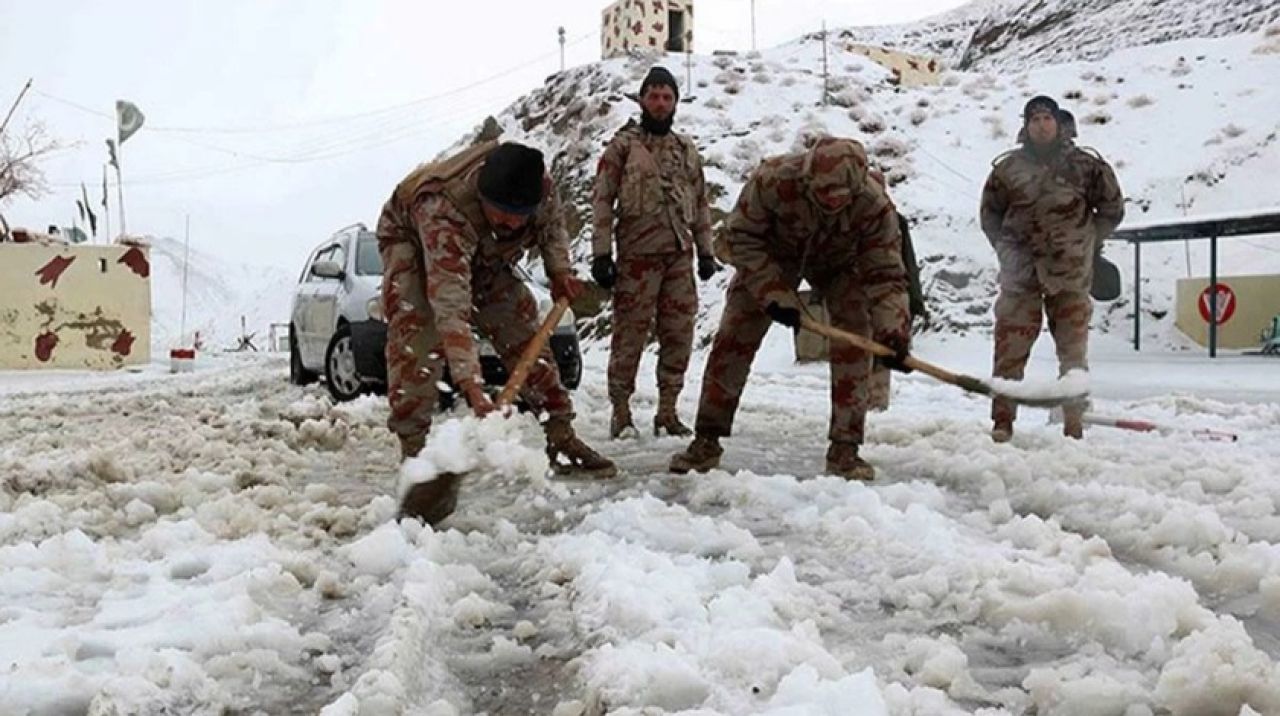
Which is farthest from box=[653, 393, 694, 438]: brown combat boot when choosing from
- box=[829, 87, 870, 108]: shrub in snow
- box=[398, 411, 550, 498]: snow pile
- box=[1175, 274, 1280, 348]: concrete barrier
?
box=[829, 87, 870, 108]: shrub in snow

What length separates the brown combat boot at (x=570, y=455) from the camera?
14.3ft

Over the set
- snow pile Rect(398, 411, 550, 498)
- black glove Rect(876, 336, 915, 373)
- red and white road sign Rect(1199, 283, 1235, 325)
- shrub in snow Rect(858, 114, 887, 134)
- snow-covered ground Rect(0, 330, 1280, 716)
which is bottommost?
snow-covered ground Rect(0, 330, 1280, 716)

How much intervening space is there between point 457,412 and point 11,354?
11.1m

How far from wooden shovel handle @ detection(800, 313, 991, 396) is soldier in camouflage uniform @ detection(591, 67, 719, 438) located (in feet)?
4.62

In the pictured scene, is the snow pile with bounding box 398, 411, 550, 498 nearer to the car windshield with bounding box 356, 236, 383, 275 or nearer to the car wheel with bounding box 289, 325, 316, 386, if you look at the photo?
the car windshield with bounding box 356, 236, 383, 275

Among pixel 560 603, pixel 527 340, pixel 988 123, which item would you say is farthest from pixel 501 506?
pixel 988 123

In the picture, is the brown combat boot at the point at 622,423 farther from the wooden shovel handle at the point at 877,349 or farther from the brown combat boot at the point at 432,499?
the brown combat boot at the point at 432,499

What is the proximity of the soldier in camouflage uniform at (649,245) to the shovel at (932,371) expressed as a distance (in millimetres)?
1366

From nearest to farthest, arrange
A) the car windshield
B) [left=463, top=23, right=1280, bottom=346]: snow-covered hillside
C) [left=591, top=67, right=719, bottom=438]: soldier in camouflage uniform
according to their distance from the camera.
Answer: [left=591, top=67, right=719, bottom=438]: soldier in camouflage uniform, the car windshield, [left=463, top=23, right=1280, bottom=346]: snow-covered hillside

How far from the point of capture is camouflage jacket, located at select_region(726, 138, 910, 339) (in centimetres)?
412

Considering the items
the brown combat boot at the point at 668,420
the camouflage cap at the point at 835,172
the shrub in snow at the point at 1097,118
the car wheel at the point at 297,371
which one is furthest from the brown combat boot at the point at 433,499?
the shrub in snow at the point at 1097,118

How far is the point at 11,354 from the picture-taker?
48.5 feet

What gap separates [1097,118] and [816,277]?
71.5 feet

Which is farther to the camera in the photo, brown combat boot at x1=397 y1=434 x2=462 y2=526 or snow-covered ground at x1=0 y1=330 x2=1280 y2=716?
brown combat boot at x1=397 y1=434 x2=462 y2=526
